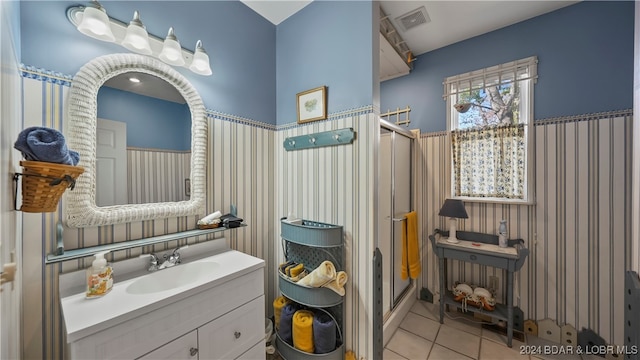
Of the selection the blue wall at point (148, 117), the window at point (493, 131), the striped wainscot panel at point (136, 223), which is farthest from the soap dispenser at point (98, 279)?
the window at point (493, 131)

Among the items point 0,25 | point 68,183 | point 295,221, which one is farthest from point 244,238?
point 0,25

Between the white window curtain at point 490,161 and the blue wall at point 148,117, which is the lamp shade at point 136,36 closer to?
the blue wall at point 148,117

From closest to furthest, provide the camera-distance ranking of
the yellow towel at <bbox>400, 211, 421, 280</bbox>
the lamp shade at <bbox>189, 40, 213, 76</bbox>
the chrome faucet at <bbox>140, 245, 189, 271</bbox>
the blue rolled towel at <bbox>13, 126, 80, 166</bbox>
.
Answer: the blue rolled towel at <bbox>13, 126, 80, 166</bbox>
the chrome faucet at <bbox>140, 245, 189, 271</bbox>
the lamp shade at <bbox>189, 40, 213, 76</bbox>
the yellow towel at <bbox>400, 211, 421, 280</bbox>

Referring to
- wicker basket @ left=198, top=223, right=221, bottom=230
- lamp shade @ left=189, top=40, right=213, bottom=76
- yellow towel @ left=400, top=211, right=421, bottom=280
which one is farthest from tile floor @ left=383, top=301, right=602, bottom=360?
lamp shade @ left=189, top=40, right=213, bottom=76

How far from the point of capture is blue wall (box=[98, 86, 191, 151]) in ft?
3.91

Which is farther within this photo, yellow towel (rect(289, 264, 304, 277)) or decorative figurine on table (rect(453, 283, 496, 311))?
decorative figurine on table (rect(453, 283, 496, 311))

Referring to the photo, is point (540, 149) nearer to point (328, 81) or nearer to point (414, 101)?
point (414, 101)

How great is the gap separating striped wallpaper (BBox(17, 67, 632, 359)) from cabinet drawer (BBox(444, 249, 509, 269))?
325 mm

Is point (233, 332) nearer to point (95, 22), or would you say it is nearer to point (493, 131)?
point (95, 22)

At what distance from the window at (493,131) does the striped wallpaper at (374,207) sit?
0.11m

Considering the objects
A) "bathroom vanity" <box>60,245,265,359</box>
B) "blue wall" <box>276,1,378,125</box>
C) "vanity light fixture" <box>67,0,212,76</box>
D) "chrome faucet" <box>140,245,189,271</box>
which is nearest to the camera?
"bathroom vanity" <box>60,245,265,359</box>

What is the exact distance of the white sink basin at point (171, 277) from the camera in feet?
3.79

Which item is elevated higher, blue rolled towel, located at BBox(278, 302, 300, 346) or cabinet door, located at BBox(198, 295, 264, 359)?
cabinet door, located at BBox(198, 295, 264, 359)

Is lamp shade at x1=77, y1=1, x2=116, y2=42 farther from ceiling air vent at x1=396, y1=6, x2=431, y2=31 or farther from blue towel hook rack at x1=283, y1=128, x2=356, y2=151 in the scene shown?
ceiling air vent at x1=396, y1=6, x2=431, y2=31
